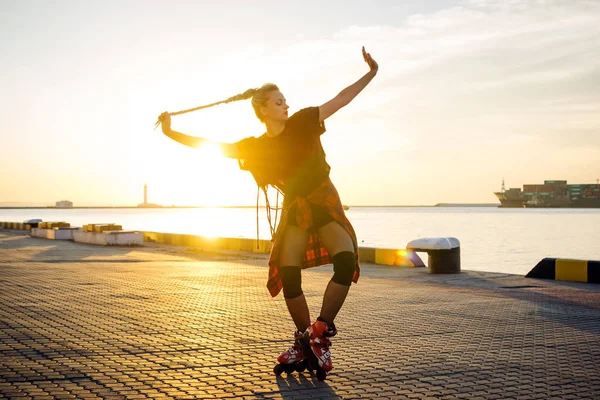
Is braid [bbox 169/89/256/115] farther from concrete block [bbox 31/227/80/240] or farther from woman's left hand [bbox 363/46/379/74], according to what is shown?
concrete block [bbox 31/227/80/240]

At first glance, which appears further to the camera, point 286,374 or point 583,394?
point 286,374

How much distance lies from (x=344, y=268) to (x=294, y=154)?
816 millimetres

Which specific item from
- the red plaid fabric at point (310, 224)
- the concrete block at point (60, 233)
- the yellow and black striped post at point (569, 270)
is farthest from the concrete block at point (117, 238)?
the red plaid fabric at point (310, 224)

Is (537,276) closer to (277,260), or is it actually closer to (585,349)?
(585,349)

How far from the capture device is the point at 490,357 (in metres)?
4.88

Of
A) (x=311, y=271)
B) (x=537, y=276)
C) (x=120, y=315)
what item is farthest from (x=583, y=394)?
(x=311, y=271)

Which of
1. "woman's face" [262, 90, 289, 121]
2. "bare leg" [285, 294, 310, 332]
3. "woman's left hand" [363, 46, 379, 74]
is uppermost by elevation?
"woman's left hand" [363, 46, 379, 74]

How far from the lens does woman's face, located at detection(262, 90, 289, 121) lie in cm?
466

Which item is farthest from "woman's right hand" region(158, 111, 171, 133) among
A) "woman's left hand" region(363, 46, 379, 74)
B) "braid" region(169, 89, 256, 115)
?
"woman's left hand" region(363, 46, 379, 74)

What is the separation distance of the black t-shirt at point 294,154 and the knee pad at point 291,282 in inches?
20.0

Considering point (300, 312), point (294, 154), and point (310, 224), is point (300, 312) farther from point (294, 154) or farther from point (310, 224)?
point (294, 154)

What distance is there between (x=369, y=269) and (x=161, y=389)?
979cm

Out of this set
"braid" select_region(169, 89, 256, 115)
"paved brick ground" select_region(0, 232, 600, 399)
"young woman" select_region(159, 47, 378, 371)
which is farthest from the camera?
"braid" select_region(169, 89, 256, 115)

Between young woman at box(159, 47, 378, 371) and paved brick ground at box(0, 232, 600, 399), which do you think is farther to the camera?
young woman at box(159, 47, 378, 371)
